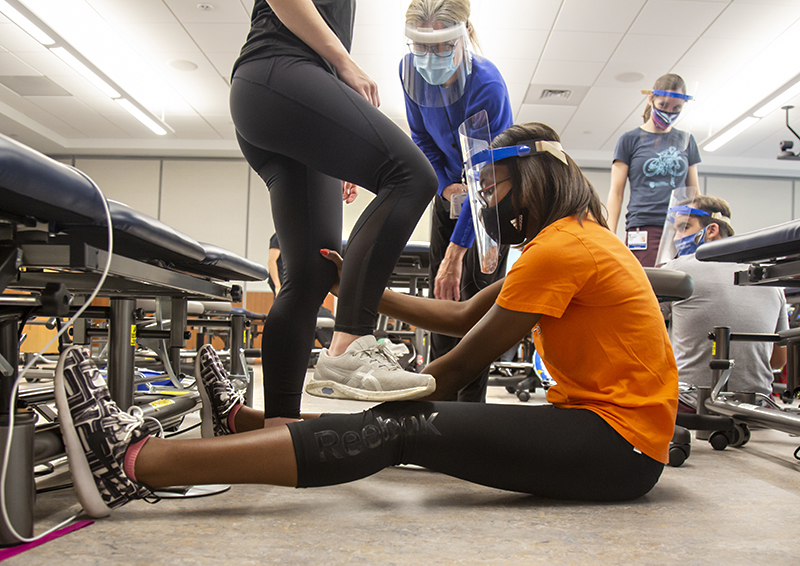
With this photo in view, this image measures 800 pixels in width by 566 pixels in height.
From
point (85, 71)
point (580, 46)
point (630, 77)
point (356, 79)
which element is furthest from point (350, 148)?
point (85, 71)

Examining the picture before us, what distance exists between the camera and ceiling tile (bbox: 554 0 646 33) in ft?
13.7

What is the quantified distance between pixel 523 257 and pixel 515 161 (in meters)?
0.26

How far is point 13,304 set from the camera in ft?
2.53

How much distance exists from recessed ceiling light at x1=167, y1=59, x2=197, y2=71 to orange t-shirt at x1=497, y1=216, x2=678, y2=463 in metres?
5.18

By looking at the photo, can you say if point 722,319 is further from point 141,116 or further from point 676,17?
point 141,116

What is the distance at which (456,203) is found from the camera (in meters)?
1.57

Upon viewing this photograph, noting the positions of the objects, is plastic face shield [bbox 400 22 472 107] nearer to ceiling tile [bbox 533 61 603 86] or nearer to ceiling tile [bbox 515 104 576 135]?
ceiling tile [bbox 533 61 603 86]

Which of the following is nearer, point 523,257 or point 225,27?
point 523,257

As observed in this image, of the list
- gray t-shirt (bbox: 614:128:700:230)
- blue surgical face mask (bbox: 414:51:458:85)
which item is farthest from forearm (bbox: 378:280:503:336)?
gray t-shirt (bbox: 614:128:700:230)

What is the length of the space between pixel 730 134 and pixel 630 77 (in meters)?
1.78

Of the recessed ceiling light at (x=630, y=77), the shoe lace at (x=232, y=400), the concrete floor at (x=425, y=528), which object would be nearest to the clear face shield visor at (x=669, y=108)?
the concrete floor at (x=425, y=528)

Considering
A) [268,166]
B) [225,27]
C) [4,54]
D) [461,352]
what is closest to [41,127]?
[4,54]

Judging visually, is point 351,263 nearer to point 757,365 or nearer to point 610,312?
point 610,312

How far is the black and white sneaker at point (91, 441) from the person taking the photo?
2.62 ft
